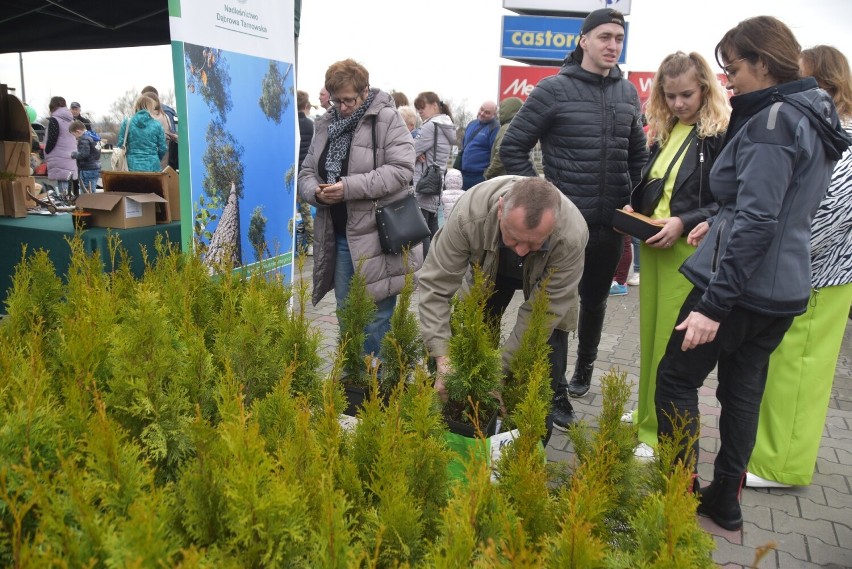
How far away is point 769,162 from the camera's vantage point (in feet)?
7.68

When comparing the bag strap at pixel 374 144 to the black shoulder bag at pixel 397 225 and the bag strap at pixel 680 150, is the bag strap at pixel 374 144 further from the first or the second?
the bag strap at pixel 680 150

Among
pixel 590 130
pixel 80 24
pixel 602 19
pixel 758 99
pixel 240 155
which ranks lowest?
pixel 240 155

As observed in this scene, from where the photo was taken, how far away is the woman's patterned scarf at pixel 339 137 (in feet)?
13.0

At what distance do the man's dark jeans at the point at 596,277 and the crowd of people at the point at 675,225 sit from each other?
0.04ft

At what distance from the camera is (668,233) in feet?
10.5

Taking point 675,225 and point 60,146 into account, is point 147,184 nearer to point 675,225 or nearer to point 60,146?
point 675,225

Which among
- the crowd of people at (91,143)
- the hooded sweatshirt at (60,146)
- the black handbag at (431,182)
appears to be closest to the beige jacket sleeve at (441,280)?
the black handbag at (431,182)

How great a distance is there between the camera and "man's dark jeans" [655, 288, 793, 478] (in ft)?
8.71

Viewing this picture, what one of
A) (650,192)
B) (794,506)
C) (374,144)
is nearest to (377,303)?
(374,144)

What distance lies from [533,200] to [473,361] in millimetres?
658

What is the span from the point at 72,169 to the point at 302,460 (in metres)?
13.6

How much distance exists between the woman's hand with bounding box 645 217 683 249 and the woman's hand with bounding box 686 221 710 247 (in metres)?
0.07

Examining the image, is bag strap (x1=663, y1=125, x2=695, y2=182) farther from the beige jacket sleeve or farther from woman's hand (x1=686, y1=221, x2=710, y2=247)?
the beige jacket sleeve

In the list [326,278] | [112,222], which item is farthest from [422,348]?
[112,222]
